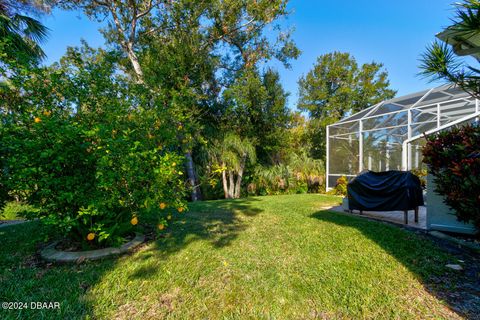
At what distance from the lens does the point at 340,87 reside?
17.7 metres

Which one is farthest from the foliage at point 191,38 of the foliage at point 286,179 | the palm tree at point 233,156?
the foliage at point 286,179

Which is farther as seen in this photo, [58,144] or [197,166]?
[197,166]

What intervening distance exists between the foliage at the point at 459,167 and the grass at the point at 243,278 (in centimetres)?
69

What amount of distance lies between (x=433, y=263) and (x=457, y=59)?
8.04 feet

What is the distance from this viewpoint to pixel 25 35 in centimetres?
615

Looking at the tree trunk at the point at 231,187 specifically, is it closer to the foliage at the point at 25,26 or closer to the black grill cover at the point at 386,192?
the black grill cover at the point at 386,192

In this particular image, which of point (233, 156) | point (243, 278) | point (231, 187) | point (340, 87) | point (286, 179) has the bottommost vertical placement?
point (243, 278)

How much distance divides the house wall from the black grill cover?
0.42m

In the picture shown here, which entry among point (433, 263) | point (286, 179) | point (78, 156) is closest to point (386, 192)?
point (433, 263)

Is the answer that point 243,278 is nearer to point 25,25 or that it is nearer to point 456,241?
point 456,241

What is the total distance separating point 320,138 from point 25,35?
41.5 ft

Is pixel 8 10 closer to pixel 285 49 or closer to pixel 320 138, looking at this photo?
pixel 285 49

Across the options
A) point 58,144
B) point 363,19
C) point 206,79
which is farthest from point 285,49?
point 58,144

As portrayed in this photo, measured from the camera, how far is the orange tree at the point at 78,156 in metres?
2.28
